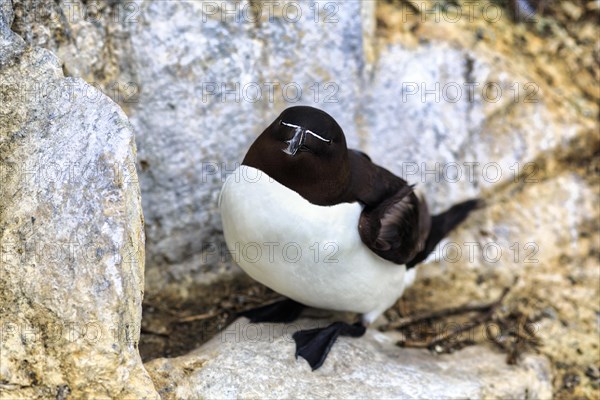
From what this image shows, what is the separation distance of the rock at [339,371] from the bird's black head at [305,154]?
3.11ft

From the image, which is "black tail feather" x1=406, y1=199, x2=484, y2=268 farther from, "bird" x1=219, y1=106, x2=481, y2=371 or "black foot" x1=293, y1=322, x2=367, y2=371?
"black foot" x1=293, y1=322, x2=367, y2=371

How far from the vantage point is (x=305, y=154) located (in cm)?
435

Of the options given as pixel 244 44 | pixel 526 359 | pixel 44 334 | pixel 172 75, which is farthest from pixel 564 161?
pixel 44 334

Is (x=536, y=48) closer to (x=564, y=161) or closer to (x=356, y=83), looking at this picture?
(x=564, y=161)

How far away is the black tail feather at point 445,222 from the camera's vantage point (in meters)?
5.70

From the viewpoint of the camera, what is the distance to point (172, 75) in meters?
5.21

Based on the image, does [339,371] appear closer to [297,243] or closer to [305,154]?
[297,243]

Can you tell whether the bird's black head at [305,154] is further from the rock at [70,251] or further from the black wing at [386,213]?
the rock at [70,251]

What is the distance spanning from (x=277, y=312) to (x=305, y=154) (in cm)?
132

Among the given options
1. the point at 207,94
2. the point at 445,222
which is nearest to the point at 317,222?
the point at 207,94

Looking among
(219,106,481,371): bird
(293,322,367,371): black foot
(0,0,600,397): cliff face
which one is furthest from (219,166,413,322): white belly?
(0,0,600,397): cliff face

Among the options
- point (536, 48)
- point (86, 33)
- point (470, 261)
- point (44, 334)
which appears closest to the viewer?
point (44, 334)

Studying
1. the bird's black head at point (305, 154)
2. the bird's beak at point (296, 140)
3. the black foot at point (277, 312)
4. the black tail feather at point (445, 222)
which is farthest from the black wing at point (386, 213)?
the black foot at point (277, 312)

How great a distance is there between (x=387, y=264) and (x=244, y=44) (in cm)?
174
